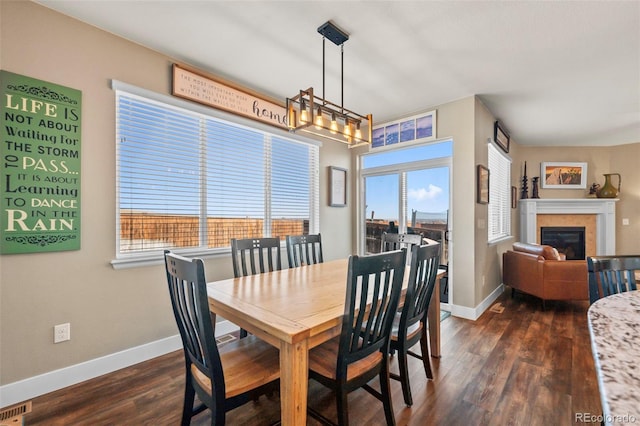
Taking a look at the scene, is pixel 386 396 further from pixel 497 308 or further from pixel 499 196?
pixel 499 196

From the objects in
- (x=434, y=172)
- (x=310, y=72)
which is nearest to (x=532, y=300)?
(x=434, y=172)

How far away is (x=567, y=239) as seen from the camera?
18.7 feet

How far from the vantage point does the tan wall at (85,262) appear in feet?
6.11

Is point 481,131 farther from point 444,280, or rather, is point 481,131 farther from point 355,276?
point 355,276

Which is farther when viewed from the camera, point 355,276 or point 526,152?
point 526,152

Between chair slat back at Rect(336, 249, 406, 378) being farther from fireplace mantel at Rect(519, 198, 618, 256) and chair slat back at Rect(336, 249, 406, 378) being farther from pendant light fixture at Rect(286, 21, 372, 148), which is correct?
fireplace mantel at Rect(519, 198, 618, 256)

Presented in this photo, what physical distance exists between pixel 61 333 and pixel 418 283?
2.54 meters

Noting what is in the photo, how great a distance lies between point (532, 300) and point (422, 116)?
310 centimetres

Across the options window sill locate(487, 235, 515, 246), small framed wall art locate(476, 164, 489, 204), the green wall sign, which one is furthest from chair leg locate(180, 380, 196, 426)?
window sill locate(487, 235, 515, 246)

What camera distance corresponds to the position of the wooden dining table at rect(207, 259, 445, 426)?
1210 millimetres

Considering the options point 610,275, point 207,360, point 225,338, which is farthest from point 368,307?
point 225,338

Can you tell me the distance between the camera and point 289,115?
202 cm

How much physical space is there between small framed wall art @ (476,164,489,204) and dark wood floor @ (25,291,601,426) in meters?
1.65

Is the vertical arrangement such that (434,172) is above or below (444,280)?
above
